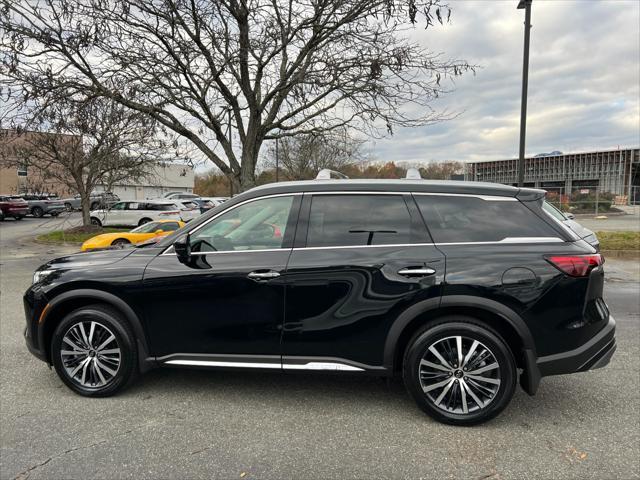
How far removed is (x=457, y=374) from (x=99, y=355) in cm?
280

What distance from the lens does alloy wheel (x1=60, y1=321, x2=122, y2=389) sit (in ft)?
11.4

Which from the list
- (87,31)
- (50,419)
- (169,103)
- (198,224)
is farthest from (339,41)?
(50,419)

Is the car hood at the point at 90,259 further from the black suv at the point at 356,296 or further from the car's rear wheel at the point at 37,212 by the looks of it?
the car's rear wheel at the point at 37,212

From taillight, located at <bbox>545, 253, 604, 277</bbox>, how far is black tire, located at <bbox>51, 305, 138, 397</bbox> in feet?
10.6

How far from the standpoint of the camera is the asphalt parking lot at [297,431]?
8.54 feet

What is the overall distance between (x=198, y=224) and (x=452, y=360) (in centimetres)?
219

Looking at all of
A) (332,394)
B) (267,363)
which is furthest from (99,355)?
(332,394)

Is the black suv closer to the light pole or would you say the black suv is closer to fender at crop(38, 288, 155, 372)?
fender at crop(38, 288, 155, 372)

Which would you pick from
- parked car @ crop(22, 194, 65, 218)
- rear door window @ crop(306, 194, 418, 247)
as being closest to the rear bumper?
rear door window @ crop(306, 194, 418, 247)

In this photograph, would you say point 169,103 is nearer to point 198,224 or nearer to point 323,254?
point 198,224

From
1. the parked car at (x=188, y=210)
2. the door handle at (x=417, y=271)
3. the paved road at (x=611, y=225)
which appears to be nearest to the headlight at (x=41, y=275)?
the door handle at (x=417, y=271)

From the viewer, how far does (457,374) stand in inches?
122

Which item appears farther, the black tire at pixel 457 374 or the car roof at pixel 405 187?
the car roof at pixel 405 187

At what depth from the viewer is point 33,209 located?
109ft
